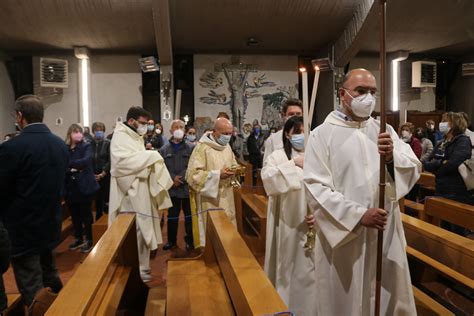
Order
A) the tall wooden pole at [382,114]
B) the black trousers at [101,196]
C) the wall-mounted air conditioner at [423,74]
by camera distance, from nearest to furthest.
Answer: the tall wooden pole at [382,114] < the black trousers at [101,196] < the wall-mounted air conditioner at [423,74]

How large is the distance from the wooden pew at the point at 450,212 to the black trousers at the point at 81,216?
14.1ft

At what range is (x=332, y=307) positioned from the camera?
2596mm

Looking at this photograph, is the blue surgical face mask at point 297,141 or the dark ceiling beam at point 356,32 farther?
the dark ceiling beam at point 356,32

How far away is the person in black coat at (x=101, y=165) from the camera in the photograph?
24.0 feet

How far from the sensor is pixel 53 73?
528 inches

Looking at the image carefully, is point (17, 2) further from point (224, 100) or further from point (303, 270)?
point (303, 270)

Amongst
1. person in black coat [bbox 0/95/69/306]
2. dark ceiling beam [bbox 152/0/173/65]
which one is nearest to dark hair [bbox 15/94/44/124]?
person in black coat [bbox 0/95/69/306]

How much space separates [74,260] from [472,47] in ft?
45.5

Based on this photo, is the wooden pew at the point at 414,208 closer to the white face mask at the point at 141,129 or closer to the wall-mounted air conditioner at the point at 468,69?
the white face mask at the point at 141,129

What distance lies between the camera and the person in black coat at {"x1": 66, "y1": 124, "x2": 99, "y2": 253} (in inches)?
229

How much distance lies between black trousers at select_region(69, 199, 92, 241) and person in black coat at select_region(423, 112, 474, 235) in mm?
4525

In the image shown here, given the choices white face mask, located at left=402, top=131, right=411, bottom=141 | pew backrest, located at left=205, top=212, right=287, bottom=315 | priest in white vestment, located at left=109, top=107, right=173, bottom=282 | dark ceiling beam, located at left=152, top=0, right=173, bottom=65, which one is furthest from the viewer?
dark ceiling beam, located at left=152, top=0, right=173, bottom=65

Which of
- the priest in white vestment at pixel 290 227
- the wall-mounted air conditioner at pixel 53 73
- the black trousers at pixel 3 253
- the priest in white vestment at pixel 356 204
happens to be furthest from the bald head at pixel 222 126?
the wall-mounted air conditioner at pixel 53 73

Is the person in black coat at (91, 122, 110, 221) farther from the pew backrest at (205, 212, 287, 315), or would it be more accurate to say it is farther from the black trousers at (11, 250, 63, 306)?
the pew backrest at (205, 212, 287, 315)
